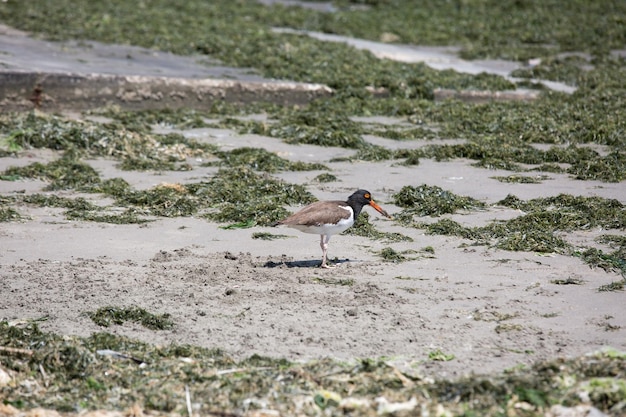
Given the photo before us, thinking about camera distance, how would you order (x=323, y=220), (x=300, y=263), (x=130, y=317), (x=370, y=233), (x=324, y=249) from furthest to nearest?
(x=370, y=233) < (x=300, y=263) < (x=324, y=249) < (x=323, y=220) < (x=130, y=317)

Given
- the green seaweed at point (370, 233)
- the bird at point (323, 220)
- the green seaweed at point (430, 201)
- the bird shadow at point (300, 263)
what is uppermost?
the bird at point (323, 220)

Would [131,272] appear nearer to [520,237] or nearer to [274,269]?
[274,269]

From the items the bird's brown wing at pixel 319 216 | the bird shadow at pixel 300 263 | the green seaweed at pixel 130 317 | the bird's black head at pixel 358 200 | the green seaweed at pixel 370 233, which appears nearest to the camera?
the green seaweed at pixel 130 317

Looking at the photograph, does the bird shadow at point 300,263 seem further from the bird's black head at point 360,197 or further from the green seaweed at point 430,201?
the green seaweed at point 430,201

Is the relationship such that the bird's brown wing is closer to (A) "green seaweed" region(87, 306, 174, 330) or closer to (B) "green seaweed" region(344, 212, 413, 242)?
(B) "green seaweed" region(344, 212, 413, 242)

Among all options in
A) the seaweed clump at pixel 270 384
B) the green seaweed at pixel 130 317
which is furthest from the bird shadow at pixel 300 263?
the seaweed clump at pixel 270 384

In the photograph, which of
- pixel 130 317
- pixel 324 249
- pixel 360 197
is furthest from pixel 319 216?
pixel 130 317

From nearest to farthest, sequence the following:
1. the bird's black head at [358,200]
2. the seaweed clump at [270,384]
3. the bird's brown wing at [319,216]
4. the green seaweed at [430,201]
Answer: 1. the seaweed clump at [270,384]
2. the bird's brown wing at [319,216]
3. the bird's black head at [358,200]
4. the green seaweed at [430,201]

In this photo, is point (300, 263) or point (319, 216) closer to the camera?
point (319, 216)

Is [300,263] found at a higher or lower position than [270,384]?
lower

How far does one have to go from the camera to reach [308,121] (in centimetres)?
1432

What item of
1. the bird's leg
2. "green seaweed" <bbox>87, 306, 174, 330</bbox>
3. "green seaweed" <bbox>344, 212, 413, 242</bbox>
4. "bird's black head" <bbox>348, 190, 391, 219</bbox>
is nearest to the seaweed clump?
"green seaweed" <bbox>87, 306, 174, 330</bbox>

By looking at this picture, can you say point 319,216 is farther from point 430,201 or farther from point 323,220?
point 430,201

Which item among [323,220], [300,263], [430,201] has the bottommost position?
[300,263]
